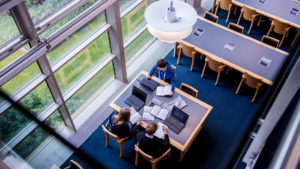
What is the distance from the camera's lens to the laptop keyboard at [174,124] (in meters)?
5.05

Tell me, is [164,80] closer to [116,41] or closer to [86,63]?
[116,41]

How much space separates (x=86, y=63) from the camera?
6047mm

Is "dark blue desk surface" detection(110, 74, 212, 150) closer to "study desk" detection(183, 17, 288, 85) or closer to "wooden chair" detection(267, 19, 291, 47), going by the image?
"study desk" detection(183, 17, 288, 85)

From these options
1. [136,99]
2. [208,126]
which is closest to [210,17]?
[208,126]

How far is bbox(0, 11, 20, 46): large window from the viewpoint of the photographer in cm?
380

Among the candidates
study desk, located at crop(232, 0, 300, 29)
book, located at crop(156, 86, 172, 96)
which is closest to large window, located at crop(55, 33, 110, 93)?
book, located at crop(156, 86, 172, 96)

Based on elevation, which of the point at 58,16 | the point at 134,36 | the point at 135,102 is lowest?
the point at 135,102

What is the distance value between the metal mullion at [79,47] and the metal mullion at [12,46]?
1.03m

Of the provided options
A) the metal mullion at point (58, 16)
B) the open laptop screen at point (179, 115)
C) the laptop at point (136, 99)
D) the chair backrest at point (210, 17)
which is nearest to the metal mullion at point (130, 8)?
the metal mullion at point (58, 16)

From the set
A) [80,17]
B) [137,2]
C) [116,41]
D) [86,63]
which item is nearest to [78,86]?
[86,63]

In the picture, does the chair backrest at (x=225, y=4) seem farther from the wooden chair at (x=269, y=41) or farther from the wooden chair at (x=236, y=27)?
the wooden chair at (x=269, y=41)

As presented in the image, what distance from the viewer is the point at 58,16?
168 inches

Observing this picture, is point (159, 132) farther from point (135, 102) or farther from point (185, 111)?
point (135, 102)

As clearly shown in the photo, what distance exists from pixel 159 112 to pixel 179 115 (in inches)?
17.2
